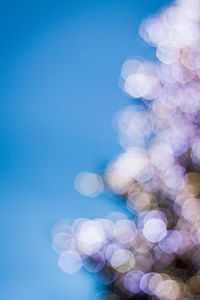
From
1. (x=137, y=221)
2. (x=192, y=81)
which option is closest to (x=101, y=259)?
(x=137, y=221)

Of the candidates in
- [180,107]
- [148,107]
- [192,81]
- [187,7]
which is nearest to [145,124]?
[148,107]

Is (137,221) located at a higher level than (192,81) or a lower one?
lower

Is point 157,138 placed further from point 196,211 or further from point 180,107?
point 196,211

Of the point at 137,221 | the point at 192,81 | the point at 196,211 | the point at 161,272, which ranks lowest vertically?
the point at 161,272

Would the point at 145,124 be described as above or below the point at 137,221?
above

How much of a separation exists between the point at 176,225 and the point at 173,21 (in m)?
2.34

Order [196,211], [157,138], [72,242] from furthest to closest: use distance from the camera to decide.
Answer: [157,138] → [72,242] → [196,211]

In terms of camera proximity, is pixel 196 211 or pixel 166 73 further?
pixel 166 73

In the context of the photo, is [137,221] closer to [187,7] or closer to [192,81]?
[192,81]

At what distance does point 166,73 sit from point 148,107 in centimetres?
43

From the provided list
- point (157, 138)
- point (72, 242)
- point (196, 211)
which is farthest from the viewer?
point (157, 138)

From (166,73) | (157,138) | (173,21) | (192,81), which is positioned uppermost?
(173,21)

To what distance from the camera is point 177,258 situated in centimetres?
281

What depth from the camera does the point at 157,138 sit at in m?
3.19
